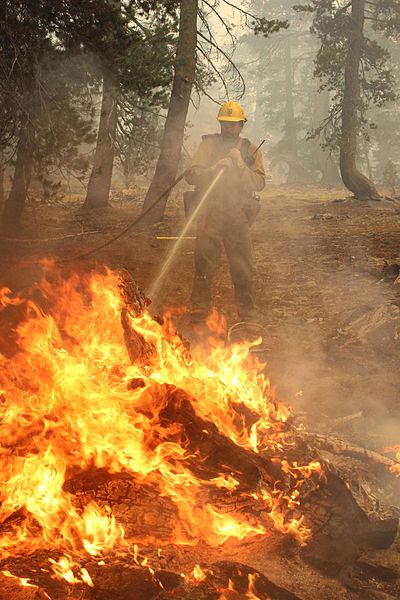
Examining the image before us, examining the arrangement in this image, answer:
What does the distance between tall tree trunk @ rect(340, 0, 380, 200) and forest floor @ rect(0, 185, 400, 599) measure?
1004 mm

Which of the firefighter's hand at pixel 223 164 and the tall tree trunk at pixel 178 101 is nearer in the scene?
the firefighter's hand at pixel 223 164

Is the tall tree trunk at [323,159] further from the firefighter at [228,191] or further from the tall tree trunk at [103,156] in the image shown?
the firefighter at [228,191]

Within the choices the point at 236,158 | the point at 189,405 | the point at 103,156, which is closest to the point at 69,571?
the point at 189,405

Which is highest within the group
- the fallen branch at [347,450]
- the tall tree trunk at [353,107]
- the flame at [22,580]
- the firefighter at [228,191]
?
the tall tree trunk at [353,107]

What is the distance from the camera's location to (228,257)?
7324mm

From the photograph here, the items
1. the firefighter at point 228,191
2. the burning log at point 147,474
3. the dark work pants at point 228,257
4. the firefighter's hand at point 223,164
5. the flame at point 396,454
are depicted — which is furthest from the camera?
the dark work pants at point 228,257

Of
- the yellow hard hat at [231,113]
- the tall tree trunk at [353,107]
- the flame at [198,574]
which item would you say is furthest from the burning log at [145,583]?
the tall tree trunk at [353,107]

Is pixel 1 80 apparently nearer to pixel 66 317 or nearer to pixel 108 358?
pixel 66 317

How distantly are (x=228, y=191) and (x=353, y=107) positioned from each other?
11533mm

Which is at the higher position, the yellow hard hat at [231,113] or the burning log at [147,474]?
the yellow hard hat at [231,113]

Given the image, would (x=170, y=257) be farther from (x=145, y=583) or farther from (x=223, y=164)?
(x=145, y=583)

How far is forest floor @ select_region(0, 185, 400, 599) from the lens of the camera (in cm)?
564

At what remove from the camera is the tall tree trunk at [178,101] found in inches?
480

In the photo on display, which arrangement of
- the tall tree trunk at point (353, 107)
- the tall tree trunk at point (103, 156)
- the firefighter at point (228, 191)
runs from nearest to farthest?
the firefighter at point (228, 191)
the tall tree trunk at point (103, 156)
the tall tree trunk at point (353, 107)
